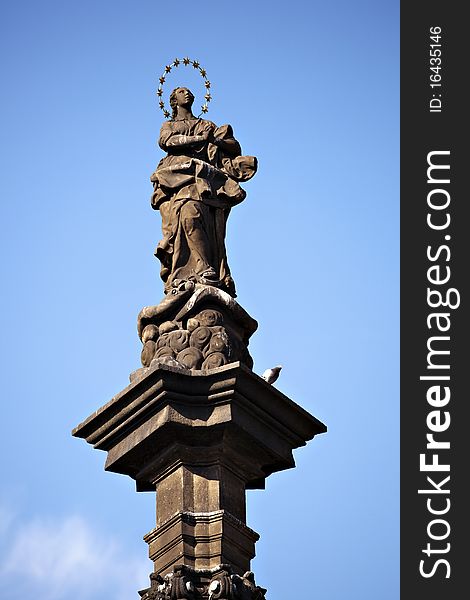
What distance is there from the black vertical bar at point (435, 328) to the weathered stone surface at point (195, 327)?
5.50ft

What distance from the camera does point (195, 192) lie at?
2130 centimetres

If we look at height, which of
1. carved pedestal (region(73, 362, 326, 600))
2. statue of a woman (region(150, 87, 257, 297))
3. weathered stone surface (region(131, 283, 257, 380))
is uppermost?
statue of a woman (region(150, 87, 257, 297))

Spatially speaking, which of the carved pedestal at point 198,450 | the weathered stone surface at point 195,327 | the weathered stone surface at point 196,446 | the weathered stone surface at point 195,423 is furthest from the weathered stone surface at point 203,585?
the weathered stone surface at point 195,327

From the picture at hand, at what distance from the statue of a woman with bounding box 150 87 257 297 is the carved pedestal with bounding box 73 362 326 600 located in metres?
1.45

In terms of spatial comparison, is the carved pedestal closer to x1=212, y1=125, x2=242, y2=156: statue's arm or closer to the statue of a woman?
the statue of a woman

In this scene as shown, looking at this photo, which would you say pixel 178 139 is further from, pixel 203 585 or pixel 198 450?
pixel 203 585

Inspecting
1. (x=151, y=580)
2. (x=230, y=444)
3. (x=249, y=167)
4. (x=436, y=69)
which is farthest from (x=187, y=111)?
(x=151, y=580)

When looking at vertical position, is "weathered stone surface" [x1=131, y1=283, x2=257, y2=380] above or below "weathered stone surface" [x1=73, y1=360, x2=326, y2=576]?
above

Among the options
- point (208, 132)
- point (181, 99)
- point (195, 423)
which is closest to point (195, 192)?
point (208, 132)

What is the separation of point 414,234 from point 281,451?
2.37 metres

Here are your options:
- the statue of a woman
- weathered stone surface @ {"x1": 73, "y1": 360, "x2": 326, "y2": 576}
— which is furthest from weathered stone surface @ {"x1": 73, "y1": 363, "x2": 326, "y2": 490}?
the statue of a woman

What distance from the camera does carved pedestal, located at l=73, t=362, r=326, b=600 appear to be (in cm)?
1922

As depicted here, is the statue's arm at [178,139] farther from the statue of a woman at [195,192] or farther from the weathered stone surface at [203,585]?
the weathered stone surface at [203,585]

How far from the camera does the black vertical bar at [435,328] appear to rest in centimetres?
→ 1867
